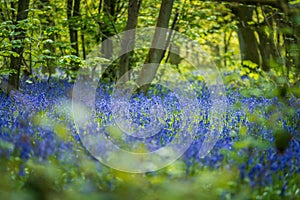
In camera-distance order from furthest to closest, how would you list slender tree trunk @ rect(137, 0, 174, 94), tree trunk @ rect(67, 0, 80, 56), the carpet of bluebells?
1. tree trunk @ rect(67, 0, 80, 56)
2. slender tree trunk @ rect(137, 0, 174, 94)
3. the carpet of bluebells

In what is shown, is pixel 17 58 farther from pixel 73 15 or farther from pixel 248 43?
pixel 248 43

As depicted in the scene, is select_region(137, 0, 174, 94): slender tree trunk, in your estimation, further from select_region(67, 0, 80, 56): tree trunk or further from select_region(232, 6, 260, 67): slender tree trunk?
select_region(232, 6, 260, 67): slender tree trunk

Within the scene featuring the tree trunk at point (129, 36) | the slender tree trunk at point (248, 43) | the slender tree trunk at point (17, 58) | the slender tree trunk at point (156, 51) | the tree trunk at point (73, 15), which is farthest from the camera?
the slender tree trunk at point (248, 43)

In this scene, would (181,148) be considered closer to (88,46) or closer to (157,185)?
(157,185)

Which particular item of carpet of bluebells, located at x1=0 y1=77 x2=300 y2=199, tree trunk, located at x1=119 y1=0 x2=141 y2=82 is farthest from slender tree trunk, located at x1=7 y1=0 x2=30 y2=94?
carpet of bluebells, located at x1=0 y1=77 x2=300 y2=199

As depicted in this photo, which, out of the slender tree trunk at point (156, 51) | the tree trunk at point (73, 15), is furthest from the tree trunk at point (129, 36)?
the tree trunk at point (73, 15)

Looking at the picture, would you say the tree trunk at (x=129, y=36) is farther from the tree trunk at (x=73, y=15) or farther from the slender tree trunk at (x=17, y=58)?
the slender tree trunk at (x=17, y=58)

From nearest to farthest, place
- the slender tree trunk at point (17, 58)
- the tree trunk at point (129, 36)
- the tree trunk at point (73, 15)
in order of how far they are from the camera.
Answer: the slender tree trunk at point (17, 58) → the tree trunk at point (129, 36) → the tree trunk at point (73, 15)

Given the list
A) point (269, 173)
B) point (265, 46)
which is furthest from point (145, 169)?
point (265, 46)

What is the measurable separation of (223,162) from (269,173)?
0.95 feet

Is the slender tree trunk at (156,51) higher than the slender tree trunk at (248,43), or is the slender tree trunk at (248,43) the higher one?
the slender tree trunk at (156,51)

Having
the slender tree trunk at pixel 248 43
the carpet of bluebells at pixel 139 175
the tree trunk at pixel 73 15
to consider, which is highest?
the carpet of bluebells at pixel 139 175

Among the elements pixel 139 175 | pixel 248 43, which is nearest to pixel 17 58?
pixel 139 175

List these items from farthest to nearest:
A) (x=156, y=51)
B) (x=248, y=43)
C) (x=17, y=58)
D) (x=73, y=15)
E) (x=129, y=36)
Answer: (x=248, y=43)
(x=73, y=15)
(x=129, y=36)
(x=156, y=51)
(x=17, y=58)
